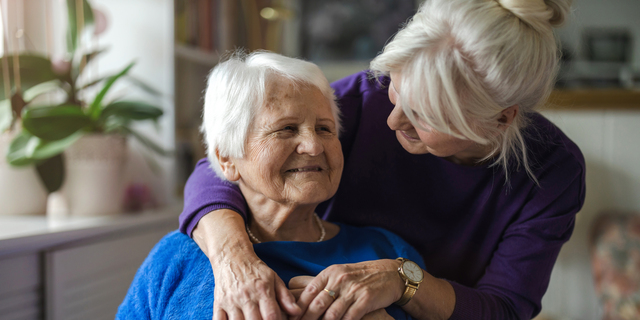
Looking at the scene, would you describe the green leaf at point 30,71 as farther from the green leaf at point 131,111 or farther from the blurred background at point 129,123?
the green leaf at point 131,111

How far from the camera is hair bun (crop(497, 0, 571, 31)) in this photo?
2.89 ft

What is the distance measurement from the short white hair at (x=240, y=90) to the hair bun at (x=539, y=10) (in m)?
→ 0.46

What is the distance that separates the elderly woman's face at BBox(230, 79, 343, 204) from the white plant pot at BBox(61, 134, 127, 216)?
0.90m

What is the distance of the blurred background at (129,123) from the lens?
1.48 m

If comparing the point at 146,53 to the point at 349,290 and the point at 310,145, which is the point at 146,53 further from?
the point at 349,290

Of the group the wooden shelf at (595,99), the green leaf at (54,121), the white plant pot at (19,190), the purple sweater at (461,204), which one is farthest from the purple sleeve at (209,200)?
the wooden shelf at (595,99)

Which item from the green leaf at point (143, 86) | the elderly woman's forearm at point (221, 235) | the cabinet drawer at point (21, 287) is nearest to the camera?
the elderly woman's forearm at point (221, 235)

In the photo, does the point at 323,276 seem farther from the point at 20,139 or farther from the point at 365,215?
the point at 20,139

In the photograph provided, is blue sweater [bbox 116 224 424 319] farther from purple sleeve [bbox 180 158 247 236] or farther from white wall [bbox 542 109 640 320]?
white wall [bbox 542 109 640 320]

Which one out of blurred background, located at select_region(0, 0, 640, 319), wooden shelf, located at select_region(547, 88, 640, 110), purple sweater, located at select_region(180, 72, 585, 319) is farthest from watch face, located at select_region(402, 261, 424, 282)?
wooden shelf, located at select_region(547, 88, 640, 110)

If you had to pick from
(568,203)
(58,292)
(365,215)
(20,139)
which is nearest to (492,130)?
(568,203)

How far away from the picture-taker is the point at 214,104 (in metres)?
1.05

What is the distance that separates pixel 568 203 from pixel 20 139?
5.96ft

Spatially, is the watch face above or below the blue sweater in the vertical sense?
above
